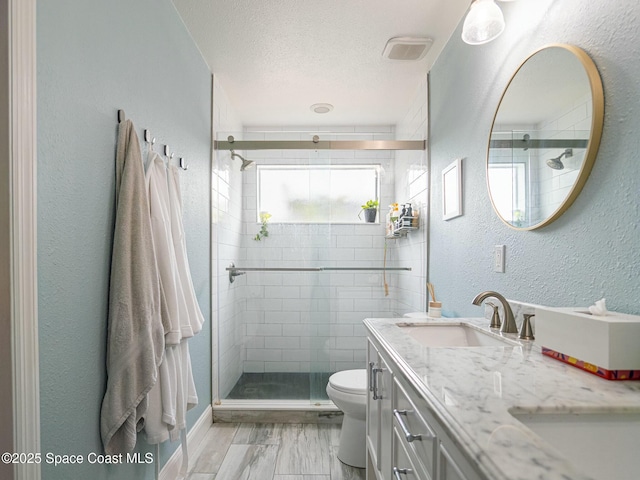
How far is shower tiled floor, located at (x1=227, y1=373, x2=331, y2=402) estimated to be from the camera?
8.84 feet

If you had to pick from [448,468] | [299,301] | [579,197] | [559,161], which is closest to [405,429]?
[448,468]

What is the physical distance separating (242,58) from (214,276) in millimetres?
1507

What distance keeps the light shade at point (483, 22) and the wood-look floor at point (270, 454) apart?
215 centimetres

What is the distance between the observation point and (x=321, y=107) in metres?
3.19

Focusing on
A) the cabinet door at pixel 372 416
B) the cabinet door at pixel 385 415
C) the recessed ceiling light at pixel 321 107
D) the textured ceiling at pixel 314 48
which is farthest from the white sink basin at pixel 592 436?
the recessed ceiling light at pixel 321 107

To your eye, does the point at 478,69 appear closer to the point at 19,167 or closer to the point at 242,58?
the point at 242,58

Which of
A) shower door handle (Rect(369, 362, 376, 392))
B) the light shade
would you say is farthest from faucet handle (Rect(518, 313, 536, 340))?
the light shade

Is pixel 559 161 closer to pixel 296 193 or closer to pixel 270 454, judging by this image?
pixel 296 193

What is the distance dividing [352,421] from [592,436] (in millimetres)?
1624

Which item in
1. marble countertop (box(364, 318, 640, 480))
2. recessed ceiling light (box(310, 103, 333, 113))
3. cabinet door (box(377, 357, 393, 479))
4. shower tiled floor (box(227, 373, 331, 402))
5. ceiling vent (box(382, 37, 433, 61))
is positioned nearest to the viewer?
marble countertop (box(364, 318, 640, 480))

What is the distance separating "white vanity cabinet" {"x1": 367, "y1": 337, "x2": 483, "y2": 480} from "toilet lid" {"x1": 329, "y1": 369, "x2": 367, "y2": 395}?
16.0 inches

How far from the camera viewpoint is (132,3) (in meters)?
1.50

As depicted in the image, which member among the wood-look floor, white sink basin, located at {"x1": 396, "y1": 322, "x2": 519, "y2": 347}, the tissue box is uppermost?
the tissue box

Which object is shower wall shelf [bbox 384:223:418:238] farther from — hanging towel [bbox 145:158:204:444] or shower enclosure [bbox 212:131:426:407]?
hanging towel [bbox 145:158:204:444]
